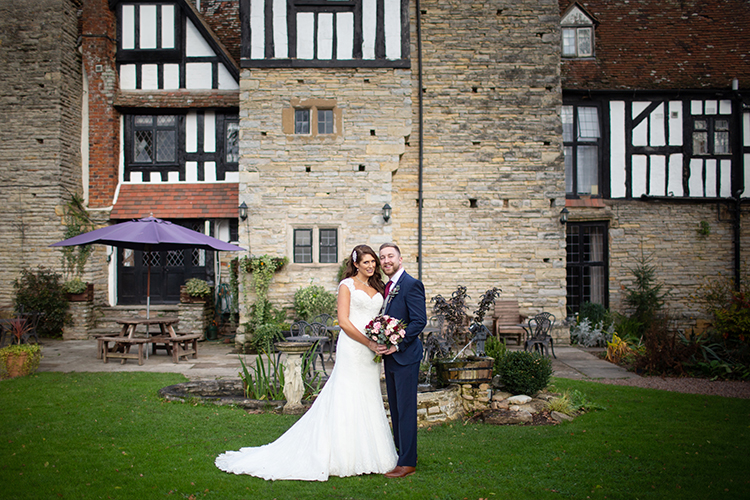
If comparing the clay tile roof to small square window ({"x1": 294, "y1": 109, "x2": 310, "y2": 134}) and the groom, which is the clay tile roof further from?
the groom

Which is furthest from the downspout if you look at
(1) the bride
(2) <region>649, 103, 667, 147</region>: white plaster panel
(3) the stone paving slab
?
(1) the bride

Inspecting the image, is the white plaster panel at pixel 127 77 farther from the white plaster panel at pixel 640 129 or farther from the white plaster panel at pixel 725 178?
the white plaster panel at pixel 725 178

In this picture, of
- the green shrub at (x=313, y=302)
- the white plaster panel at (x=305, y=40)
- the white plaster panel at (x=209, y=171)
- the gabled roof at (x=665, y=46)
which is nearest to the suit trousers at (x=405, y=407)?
the green shrub at (x=313, y=302)

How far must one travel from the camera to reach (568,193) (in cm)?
1246

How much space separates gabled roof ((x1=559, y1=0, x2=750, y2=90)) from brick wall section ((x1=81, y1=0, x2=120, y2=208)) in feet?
37.6

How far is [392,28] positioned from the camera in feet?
34.9

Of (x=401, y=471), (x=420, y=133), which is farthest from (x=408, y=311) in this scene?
(x=420, y=133)

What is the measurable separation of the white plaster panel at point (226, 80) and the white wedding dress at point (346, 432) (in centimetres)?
1007

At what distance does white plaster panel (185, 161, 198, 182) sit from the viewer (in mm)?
12625

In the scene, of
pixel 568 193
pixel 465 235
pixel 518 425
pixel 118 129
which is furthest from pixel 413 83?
pixel 518 425

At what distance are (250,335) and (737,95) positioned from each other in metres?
13.2

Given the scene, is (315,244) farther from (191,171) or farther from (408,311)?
(408,311)

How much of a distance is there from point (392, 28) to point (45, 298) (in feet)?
33.1

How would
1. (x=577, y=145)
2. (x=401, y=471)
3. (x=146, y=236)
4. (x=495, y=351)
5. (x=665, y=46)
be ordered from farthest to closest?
1. (x=665, y=46)
2. (x=577, y=145)
3. (x=146, y=236)
4. (x=495, y=351)
5. (x=401, y=471)
